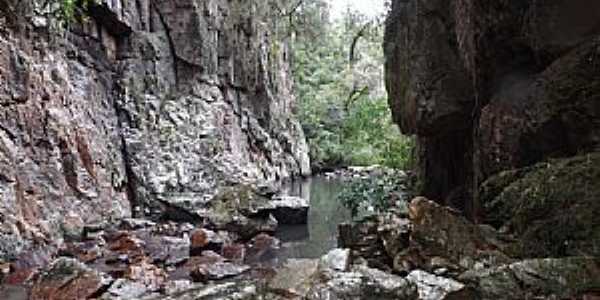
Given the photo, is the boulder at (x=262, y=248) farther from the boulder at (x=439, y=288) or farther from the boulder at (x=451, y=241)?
the boulder at (x=439, y=288)

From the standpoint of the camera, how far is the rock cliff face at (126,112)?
9609 millimetres

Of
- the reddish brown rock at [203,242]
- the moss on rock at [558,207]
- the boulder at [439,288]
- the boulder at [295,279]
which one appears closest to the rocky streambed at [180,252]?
the reddish brown rock at [203,242]

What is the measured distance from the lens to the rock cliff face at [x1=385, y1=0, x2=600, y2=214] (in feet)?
16.6

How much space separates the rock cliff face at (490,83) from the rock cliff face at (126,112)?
6163 millimetres

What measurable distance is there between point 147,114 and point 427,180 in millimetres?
8078

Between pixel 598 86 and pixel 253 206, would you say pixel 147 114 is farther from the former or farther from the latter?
pixel 598 86

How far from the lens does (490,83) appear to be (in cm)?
632

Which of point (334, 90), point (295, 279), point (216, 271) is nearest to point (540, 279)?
point (295, 279)

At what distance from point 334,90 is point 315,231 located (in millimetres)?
21336

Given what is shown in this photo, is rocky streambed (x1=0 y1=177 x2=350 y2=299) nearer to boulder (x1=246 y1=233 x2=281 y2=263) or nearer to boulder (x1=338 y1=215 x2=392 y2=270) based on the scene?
boulder (x1=246 y1=233 x2=281 y2=263)

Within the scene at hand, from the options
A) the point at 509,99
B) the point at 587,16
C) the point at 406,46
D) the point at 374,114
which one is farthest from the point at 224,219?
the point at 374,114

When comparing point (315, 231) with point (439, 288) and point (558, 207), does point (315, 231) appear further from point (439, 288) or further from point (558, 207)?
point (439, 288)

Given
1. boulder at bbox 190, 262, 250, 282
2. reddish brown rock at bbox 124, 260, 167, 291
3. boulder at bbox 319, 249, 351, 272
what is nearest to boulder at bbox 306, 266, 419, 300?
boulder at bbox 319, 249, 351, 272

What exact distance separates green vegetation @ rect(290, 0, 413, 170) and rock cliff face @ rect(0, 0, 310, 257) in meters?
5.66
